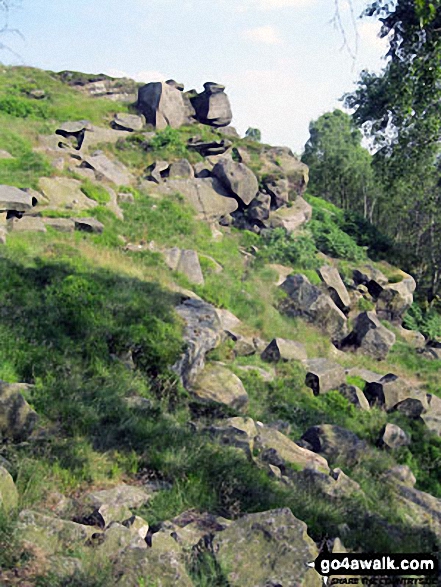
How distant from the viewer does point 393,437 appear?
11016 millimetres

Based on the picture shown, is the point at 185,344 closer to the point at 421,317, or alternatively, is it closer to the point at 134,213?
the point at 134,213

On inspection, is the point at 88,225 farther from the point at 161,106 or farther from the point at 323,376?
the point at 161,106

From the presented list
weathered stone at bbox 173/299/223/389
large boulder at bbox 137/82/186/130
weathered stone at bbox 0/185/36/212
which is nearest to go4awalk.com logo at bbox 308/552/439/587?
weathered stone at bbox 173/299/223/389

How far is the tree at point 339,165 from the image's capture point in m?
49.9

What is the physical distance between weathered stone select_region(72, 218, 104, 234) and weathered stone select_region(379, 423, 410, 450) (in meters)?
10.5

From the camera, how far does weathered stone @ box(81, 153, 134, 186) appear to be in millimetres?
22172

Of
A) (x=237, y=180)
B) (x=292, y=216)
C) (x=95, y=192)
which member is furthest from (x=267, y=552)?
(x=292, y=216)

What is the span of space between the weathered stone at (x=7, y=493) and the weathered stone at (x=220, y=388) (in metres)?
5.39

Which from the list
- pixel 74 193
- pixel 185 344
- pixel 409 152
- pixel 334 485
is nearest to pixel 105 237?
pixel 74 193

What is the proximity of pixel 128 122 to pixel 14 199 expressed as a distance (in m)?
17.5

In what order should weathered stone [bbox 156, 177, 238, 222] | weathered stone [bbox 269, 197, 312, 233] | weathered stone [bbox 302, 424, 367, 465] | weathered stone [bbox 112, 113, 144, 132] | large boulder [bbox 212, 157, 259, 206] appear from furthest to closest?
weathered stone [bbox 112, 113, 144, 132] → weathered stone [bbox 269, 197, 312, 233] → large boulder [bbox 212, 157, 259, 206] → weathered stone [bbox 156, 177, 238, 222] → weathered stone [bbox 302, 424, 367, 465]

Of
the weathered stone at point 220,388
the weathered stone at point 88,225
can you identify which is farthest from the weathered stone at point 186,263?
the weathered stone at point 220,388

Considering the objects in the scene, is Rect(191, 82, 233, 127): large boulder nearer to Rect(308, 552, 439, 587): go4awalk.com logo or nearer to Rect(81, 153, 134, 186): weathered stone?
Rect(81, 153, 134, 186): weathered stone

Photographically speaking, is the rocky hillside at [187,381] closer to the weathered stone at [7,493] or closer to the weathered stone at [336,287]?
the weathered stone at [7,493]
